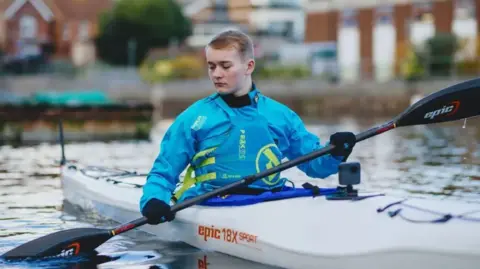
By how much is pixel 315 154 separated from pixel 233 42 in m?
0.95

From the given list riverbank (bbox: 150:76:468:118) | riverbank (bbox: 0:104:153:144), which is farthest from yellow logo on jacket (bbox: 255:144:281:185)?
riverbank (bbox: 150:76:468:118)

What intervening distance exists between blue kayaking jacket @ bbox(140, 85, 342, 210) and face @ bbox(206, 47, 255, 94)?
6.2 inches

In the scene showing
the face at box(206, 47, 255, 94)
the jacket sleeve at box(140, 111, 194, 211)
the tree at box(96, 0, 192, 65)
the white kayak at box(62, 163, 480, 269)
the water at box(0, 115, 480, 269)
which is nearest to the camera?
the white kayak at box(62, 163, 480, 269)

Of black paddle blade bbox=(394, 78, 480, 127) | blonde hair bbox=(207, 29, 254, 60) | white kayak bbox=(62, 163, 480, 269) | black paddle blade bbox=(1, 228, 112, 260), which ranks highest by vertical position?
blonde hair bbox=(207, 29, 254, 60)

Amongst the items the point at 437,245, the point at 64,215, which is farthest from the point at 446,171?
the point at 437,245

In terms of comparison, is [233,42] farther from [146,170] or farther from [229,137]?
[146,170]

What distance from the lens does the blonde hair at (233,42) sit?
7.70m

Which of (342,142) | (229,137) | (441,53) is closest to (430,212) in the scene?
(342,142)

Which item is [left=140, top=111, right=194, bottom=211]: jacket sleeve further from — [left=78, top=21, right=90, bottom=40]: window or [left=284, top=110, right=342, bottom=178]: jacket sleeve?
[left=78, top=21, right=90, bottom=40]: window

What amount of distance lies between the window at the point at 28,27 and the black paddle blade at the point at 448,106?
65.5 meters

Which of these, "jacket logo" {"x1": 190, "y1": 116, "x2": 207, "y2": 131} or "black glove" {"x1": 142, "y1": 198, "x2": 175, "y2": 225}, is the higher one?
"jacket logo" {"x1": 190, "y1": 116, "x2": 207, "y2": 131}

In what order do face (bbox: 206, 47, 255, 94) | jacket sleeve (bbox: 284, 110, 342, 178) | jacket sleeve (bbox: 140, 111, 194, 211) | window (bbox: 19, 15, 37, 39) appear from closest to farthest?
1. jacket sleeve (bbox: 140, 111, 194, 211)
2. face (bbox: 206, 47, 255, 94)
3. jacket sleeve (bbox: 284, 110, 342, 178)
4. window (bbox: 19, 15, 37, 39)

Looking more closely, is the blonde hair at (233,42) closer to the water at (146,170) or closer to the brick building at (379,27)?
the water at (146,170)

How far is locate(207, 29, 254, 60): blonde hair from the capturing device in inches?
303
